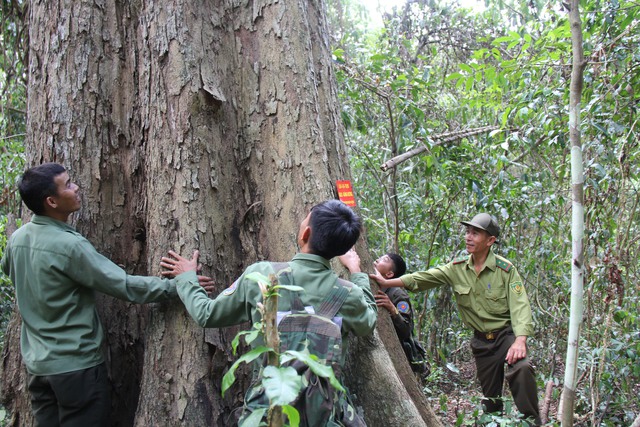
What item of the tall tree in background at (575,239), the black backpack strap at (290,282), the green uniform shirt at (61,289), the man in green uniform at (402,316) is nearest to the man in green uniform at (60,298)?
the green uniform shirt at (61,289)

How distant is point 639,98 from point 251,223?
11.4 feet

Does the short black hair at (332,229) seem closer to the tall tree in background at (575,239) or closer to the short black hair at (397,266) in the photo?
the tall tree in background at (575,239)

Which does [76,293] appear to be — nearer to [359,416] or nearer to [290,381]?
[359,416]

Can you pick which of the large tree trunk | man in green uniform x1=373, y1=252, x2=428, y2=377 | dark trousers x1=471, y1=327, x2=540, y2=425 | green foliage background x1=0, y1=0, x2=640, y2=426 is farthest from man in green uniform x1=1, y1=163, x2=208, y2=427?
dark trousers x1=471, y1=327, x2=540, y2=425

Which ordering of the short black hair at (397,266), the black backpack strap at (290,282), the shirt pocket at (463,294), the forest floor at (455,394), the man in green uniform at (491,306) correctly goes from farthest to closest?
the short black hair at (397,266), the forest floor at (455,394), the shirt pocket at (463,294), the man in green uniform at (491,306), the black backpack strap at (290,282)

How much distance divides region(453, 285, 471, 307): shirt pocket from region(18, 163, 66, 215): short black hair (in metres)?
3.25

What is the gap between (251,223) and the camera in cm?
326

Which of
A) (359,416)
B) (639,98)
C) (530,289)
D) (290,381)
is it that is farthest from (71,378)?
(530,289)

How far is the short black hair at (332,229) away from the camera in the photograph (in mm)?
2395

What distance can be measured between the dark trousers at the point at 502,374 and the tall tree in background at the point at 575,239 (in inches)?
46.7

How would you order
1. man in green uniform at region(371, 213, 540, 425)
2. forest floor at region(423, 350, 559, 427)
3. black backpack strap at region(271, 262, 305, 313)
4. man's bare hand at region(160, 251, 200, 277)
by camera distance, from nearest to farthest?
1. black backpack strap at region(271, 262, 305, 313)
2. man's bare hand at region(160, 251, 200, 277)
3. man in green uniform at region(371, 213, 540, 425)
4. forest floor at region(423, 350, 559, 427)

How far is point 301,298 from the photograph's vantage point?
2.35m

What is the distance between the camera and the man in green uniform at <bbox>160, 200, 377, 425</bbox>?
2.38 m

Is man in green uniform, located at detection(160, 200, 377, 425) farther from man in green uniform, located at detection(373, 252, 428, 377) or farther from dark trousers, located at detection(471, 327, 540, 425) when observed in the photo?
dark trousers, located at detection(471, 327, 540, 425)
